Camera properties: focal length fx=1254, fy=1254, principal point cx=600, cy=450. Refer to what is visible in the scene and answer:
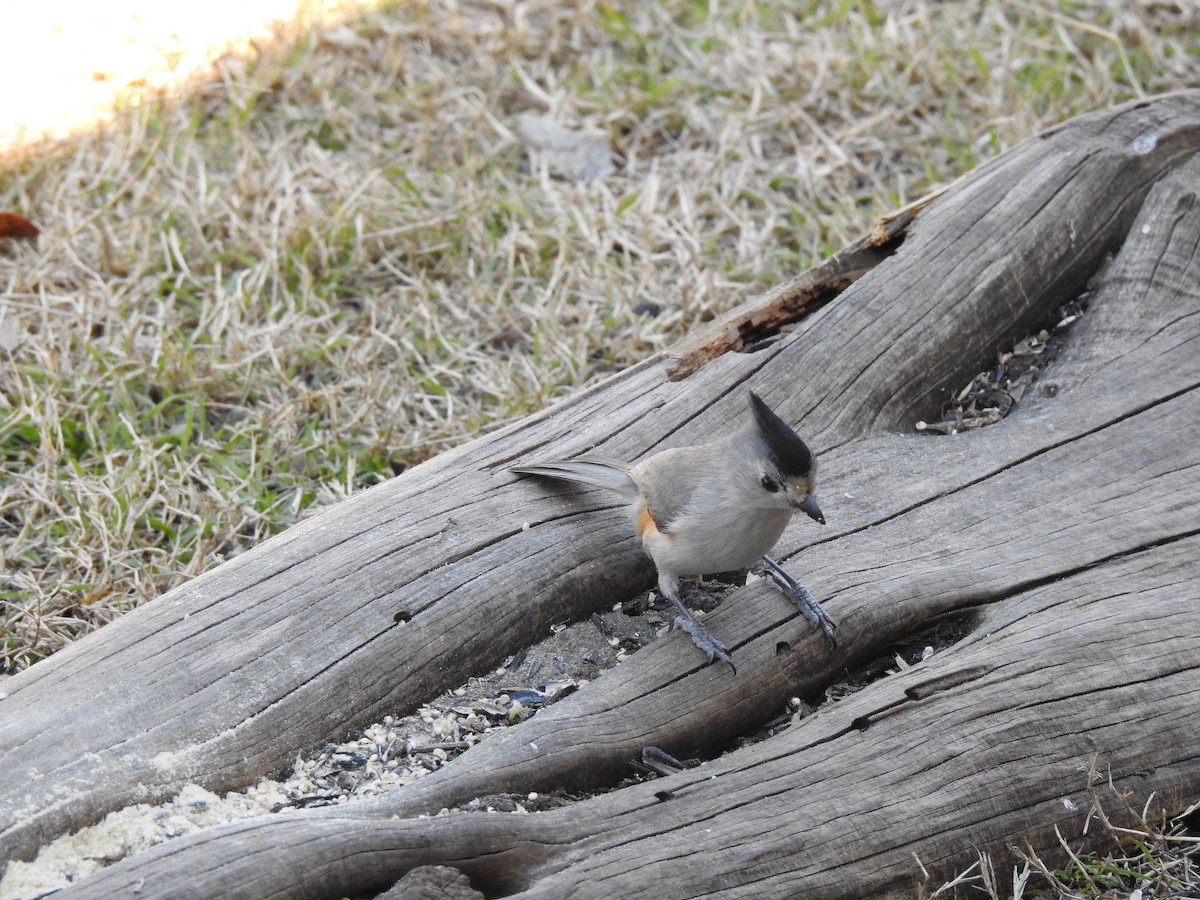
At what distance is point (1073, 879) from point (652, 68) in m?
4.48

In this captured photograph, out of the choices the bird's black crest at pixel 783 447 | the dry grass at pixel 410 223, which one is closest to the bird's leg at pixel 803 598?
the bird's black crest at pixel 783 447

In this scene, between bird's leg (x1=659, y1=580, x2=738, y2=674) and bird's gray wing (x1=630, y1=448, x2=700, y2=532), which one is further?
bird's gray wing (x1=630, y1=448, x2=700, y2=532)

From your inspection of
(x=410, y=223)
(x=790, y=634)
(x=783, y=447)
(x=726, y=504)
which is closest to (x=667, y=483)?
(x=726, y=504)

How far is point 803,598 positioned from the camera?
332 cm

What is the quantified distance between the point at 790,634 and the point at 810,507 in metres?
0.35

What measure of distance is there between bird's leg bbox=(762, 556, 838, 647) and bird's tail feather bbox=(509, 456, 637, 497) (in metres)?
0.45

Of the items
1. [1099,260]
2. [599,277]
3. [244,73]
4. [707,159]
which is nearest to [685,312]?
[599,277]

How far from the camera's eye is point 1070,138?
455 centimetres

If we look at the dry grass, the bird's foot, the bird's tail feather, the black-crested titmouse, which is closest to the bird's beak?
the black-crested titmouse

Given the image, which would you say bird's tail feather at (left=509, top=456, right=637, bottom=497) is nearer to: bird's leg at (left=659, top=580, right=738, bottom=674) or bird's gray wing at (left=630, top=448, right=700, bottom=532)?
bird's gray wing at (left=630, top=448, right=700, bottom=532)

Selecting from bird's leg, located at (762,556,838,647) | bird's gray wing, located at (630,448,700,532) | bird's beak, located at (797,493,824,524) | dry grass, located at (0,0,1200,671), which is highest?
dry grass, located at (0,0,1200,671)

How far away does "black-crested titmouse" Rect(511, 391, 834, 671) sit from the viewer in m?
3.16

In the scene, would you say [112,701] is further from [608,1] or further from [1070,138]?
[608,1]

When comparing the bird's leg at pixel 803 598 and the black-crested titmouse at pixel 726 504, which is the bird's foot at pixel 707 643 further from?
the bird's leg at pixel 803 598
